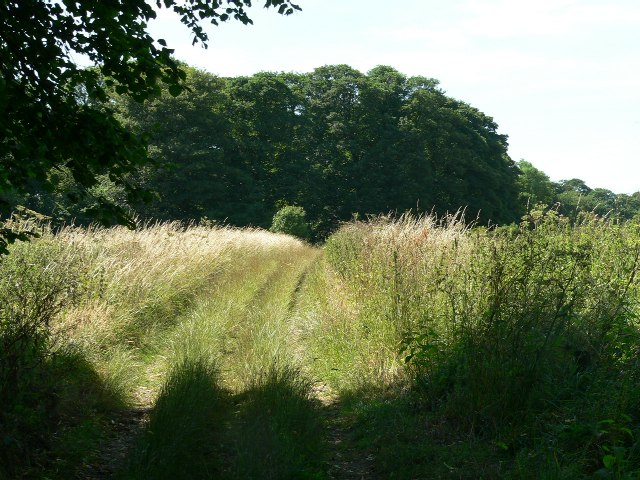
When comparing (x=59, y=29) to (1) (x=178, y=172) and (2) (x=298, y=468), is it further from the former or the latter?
(1) (x=178, y=172)

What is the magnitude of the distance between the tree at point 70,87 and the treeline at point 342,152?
136 ft

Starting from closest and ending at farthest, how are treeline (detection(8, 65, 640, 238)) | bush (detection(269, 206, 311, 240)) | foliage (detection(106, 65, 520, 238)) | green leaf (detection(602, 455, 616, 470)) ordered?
green leaf (detection(602, 455, 616, 470)) → bush (detection(269, 206, 311, 240)) → treeline (detection(8, 65, 640, 238)) → foliage (detection(106, 65, 520, 238))

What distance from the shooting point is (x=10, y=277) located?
757cm

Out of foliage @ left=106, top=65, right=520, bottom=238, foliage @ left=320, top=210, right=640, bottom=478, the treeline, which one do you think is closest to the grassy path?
foliage @ left=320, top=210, right=640, bottom=478

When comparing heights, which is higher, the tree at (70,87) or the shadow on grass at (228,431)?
the tree at (70,87)

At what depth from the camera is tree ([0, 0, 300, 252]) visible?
16.8 feet

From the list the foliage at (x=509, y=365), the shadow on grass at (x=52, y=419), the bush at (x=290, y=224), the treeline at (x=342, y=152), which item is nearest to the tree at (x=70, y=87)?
the shadow on grass at (x=52, y=419)

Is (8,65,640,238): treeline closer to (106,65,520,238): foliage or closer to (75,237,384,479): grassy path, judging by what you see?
(106,65,520,238): foliage

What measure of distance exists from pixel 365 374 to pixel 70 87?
4.69m

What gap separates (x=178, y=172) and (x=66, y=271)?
36404 mm

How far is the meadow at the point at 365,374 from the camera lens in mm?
5215

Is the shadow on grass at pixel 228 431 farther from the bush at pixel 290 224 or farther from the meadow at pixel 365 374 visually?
the bush at pixel 290 224

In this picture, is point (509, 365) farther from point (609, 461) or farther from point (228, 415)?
point (228, 415)

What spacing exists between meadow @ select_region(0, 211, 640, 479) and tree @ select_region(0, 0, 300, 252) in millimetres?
1594
